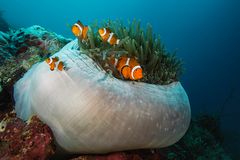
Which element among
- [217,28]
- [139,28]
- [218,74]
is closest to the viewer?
[139,28]

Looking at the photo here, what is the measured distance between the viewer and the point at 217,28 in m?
44.8

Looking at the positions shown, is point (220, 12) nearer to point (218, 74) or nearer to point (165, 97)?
point (218, 74)

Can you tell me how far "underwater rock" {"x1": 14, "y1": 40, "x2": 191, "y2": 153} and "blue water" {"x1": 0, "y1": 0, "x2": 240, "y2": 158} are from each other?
1230 cm

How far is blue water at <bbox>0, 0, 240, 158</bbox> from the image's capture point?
100ft

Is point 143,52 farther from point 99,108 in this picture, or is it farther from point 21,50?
point 21,50

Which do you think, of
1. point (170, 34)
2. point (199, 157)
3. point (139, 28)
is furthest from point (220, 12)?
point (139, 28)

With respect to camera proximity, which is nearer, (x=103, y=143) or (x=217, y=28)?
(x=103, y=143)

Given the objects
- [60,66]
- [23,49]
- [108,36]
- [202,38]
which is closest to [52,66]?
[60,66]

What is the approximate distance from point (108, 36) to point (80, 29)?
34 centimetres

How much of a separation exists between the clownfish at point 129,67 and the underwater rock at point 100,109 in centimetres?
11

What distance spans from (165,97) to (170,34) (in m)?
57.9

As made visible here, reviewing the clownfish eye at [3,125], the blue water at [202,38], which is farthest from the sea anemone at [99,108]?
the blue water at [202,38]

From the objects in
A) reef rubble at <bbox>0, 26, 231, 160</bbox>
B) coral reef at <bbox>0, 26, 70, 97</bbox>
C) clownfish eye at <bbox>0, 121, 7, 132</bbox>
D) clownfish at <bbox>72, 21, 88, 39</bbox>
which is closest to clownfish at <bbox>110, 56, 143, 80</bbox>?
clownfish at <bbox>72, 21, 88, 39</bbox>

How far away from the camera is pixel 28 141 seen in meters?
2.26
